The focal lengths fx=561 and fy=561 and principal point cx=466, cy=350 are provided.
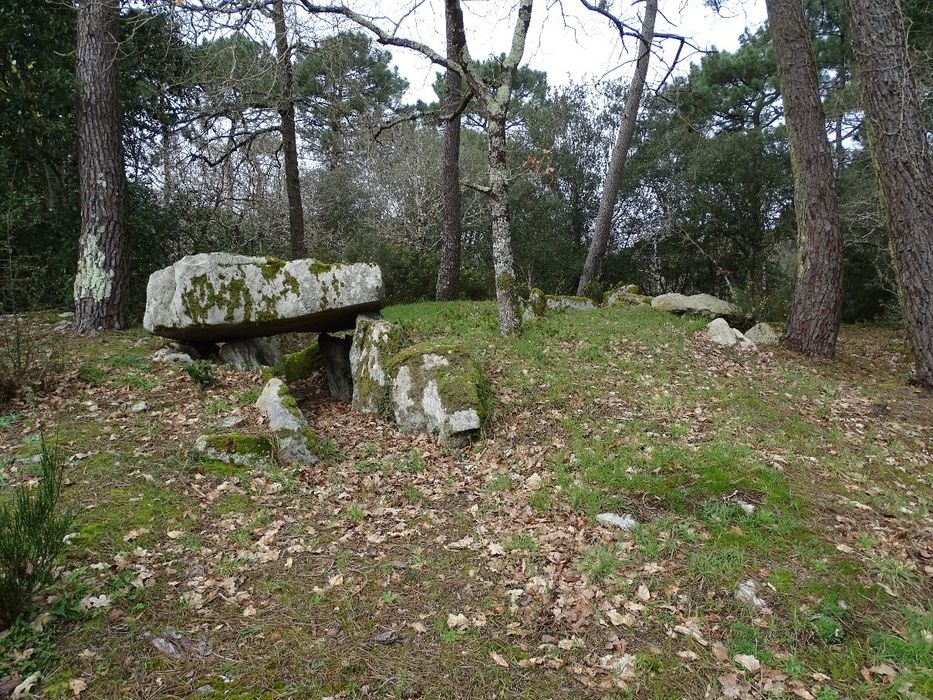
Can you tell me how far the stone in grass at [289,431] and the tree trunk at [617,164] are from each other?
11585 millimetres

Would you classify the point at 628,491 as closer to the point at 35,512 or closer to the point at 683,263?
the point at 35,512

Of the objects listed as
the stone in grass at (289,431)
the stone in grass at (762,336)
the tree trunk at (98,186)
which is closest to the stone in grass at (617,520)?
the stone in grass at (289,431)

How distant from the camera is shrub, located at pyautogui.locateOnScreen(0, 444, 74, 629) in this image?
10.1ft

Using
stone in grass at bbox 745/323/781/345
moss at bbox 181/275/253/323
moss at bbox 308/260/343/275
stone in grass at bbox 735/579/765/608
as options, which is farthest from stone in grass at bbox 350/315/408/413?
stone in grass at bbox 745/323/781/345

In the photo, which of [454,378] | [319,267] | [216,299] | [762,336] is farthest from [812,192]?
[216,299]

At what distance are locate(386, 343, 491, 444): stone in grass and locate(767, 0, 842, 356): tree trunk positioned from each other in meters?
5.71

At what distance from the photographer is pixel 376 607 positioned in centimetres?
366

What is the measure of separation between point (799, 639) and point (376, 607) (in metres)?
2.57

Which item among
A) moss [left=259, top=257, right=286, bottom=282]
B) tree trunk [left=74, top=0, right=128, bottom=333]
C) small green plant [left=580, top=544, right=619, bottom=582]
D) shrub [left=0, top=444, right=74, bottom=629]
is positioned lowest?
small green plant [left=580, top=544, right=619, bottom=582]

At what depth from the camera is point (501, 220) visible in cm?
881

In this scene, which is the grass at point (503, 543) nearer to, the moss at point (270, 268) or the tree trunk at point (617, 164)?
the moss at point (270, 268)

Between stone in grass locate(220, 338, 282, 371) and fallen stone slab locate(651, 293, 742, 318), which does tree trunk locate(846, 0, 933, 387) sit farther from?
stone in grass locate(220, 338, 282, 371)

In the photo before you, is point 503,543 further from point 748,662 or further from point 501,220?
point 501,220

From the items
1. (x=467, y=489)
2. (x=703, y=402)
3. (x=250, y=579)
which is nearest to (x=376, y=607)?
(x=250, y=579)
